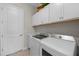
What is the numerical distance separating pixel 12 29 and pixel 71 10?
302 cm

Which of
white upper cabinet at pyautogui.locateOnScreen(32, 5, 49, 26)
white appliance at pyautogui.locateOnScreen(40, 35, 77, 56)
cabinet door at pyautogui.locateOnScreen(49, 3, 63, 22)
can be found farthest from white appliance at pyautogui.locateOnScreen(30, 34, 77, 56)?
white upper cabinet at pyautogui.locateOnScreen(32, 5, 49, 26)

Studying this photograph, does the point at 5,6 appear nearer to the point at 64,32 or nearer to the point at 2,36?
the point at 2,36

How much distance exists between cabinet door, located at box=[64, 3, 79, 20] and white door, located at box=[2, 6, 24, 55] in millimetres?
2694

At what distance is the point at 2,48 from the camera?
3701 mm

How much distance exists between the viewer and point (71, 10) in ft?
5.01

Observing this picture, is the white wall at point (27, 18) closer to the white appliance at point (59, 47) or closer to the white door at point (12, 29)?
the white door at point (12, 29)

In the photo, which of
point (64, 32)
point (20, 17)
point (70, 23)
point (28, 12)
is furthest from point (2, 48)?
point (70, 23)

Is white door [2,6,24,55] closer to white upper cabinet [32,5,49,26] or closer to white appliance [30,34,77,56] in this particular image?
white upper cabinet [32,5,49,26]

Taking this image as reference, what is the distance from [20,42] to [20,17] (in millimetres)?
1089

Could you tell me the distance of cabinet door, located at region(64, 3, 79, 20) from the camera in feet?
4.59

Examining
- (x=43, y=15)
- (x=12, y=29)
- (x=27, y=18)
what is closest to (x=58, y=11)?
(x=43, y=15)

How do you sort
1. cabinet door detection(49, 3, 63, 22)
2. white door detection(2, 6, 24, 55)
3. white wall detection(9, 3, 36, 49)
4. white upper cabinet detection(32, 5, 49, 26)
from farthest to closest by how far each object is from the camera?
white wall detection(9, 3, 36, 49)
white door detection(2, 6, 24, 55)
white upper cabinet detection(32, 5, 49, 26)
cabinet door detection(49, 3, 63, 22)

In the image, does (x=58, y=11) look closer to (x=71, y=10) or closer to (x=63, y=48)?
(x=71, y=10)

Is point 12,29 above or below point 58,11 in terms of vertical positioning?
below
